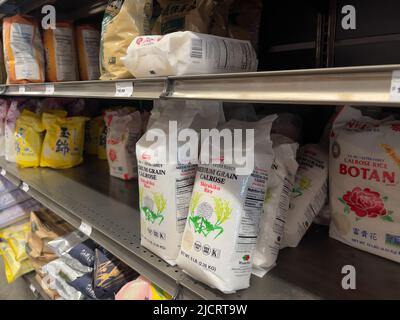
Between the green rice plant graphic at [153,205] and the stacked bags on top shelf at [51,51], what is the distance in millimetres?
1000

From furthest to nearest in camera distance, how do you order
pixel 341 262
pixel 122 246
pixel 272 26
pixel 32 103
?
pixel 32 103 → pixel 272 26 → pixel 122 246 → pixel 341 262

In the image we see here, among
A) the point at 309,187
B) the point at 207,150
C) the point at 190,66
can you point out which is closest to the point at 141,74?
the point at 190,66

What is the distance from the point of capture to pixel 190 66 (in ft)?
2.43

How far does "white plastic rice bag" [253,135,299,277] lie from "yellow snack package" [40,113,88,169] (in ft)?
4.55

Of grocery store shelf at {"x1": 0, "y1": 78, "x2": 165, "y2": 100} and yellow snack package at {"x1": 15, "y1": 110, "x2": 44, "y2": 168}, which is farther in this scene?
yellow snack package at {"x1": 15, "y1": 110, "x2": 44, "y2": 168}

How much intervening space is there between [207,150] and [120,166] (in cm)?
89

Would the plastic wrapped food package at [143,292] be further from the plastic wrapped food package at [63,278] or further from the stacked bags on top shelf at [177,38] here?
the stacked bags on top shelf at [177,38]

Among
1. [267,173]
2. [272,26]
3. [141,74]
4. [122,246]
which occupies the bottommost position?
[122,246]

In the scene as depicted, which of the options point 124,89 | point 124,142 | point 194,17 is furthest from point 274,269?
point 124,142

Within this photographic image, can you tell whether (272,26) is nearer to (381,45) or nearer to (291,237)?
(381,45)

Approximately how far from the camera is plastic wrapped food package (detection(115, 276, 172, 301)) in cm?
96

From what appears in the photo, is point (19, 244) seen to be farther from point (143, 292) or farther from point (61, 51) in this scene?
point (143, 292)

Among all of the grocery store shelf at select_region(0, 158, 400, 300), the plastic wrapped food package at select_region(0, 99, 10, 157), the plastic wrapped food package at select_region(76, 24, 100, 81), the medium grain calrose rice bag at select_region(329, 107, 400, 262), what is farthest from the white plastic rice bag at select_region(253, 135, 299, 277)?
the plastic wrapped food package at select_region(0, 99, 10, 157)

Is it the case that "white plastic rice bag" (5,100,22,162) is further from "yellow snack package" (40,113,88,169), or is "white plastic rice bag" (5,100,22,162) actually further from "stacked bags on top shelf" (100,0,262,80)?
"stacked bags on top shelf" (100,0,262,80)
